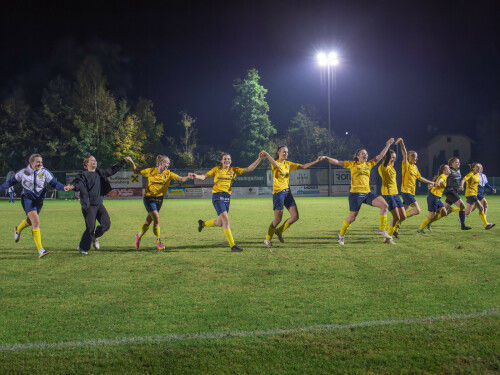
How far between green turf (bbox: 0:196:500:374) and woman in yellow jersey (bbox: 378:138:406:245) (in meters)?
1.03

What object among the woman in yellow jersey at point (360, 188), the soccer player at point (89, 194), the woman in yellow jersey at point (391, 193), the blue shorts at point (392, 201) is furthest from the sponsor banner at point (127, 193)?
the woman in yellow jersey at point (360, 188)

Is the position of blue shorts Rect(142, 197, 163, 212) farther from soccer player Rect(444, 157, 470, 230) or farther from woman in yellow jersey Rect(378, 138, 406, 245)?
soccer player Rect(444, 157, 470, 230)

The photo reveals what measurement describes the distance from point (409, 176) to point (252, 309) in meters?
7.99

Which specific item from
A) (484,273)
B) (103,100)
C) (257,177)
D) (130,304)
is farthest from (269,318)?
(103,100)

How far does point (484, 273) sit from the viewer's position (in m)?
6.32

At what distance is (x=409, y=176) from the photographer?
1117 centimetres

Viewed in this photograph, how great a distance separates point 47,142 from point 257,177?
97.9 ft

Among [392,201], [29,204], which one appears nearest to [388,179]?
[392,201]

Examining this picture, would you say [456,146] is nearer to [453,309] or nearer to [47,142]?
[47,142]

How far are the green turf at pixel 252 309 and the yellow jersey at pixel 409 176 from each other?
2.45 metres

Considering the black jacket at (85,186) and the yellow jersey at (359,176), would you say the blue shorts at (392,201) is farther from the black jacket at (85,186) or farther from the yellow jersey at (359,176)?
the black jacket at (85,186)

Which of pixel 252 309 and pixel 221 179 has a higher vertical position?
pixel 221 179

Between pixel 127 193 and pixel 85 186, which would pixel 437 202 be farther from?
pixel 127 193

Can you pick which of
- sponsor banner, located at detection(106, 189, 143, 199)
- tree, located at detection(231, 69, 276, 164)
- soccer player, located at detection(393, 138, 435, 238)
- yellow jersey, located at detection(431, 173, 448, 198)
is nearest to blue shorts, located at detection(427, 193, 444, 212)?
yellow jersey, located at detection(431, 173, 448, 198)
